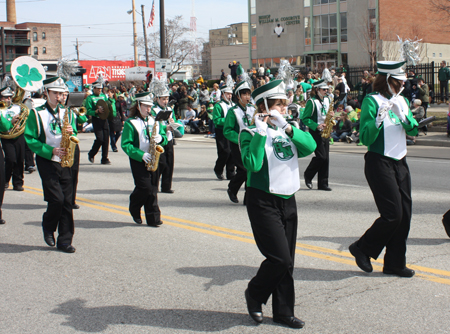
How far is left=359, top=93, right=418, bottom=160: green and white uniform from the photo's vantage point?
5.11 m

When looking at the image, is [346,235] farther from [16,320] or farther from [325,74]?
[325,74]

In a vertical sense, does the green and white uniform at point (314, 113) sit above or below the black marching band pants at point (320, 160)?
above

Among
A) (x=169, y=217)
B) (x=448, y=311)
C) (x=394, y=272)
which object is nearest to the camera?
(x=448, y=311)

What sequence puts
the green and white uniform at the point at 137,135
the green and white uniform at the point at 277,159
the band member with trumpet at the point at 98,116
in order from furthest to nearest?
the band member with trumpet at the point at 98,116
the green and white uniform at the point at 137,135
the green and white uniform at the point at 277,159

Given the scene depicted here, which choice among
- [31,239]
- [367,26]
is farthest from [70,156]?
[367,26]

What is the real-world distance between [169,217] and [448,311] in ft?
15.2

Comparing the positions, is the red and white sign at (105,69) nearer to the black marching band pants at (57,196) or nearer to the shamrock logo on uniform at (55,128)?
the shamrock logo on uniform at (55,128)

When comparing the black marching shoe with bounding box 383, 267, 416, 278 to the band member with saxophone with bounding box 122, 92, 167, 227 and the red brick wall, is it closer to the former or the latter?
the band member with saxophone with bounding box 122, 92, 167, 227

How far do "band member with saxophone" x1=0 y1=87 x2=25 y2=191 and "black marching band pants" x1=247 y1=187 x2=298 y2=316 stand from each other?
7.89 metres

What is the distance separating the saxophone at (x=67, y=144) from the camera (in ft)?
21.0

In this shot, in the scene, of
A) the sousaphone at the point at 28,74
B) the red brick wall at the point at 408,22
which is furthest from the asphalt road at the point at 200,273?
the red brick wall at the point at 408,22

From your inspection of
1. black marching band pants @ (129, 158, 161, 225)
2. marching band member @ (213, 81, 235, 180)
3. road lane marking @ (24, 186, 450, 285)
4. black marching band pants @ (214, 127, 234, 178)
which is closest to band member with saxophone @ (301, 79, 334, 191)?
marching band member @ (213, 81, 235, 180)

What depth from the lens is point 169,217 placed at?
26.9 ft

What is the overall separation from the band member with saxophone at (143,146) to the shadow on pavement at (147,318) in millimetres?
2855
